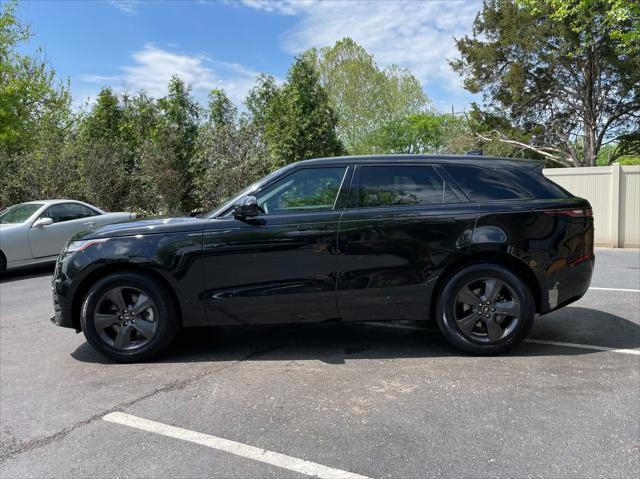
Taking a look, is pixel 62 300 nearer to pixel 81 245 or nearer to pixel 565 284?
pixel 81 245

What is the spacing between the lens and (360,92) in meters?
40.9

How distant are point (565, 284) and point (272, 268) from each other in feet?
8.58

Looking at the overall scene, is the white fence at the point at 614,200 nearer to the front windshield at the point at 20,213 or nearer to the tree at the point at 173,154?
the tree at the point at 173,154

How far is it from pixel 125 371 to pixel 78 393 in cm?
51

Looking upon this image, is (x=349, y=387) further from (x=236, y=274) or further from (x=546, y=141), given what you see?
(x=546, y=141)

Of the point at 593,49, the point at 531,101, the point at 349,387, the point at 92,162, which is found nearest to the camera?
the point at 349,387

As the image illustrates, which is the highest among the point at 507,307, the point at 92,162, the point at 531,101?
the point at 531,101

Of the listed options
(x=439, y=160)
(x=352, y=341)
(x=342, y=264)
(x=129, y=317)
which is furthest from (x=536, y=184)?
(x=129, y=317)

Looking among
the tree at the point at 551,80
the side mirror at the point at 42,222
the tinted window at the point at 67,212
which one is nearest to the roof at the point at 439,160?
the side mirror at the point at 42,222

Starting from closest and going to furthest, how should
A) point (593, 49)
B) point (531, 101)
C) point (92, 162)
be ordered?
point (92, 162) < point (593, 49) < point (531, 101)

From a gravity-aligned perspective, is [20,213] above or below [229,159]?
below

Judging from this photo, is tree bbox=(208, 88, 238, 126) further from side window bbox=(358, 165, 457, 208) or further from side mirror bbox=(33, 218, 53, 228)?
side window bbox=(358, 165, 457, 208)

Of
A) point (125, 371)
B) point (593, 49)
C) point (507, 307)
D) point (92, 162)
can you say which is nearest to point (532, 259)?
point (507, 307)

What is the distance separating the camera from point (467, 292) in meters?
4.52
